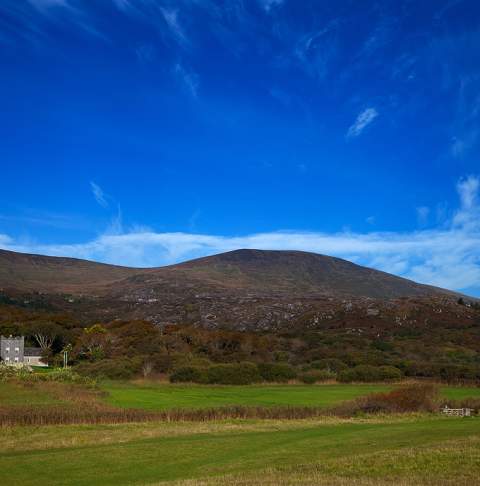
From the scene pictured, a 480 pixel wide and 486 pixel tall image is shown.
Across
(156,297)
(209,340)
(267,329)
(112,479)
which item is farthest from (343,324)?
(112,479)

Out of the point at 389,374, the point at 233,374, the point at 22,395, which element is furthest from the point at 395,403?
the point at 389,374

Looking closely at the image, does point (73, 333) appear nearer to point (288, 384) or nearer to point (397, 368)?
point (288, 384)

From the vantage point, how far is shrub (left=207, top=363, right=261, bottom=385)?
6738 centimetres

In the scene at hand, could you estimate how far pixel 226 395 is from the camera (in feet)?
173

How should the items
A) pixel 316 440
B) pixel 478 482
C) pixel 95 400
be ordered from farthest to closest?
pixel 95 400
pixel 316 440
pixel 478 482

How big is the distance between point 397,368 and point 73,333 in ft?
165

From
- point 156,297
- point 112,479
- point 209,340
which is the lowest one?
point 112,479

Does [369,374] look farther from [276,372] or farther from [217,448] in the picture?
[217,448]

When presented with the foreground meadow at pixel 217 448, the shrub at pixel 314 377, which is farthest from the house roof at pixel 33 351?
the foreground meadow at pixel 217 448

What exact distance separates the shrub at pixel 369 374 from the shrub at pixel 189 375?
50.2 feet

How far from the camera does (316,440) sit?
2592cm

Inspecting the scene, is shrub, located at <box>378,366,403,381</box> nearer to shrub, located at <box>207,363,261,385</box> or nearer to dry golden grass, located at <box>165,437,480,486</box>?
shrub, located at <box>207,363,261,385</box>

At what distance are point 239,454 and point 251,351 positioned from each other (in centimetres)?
6614

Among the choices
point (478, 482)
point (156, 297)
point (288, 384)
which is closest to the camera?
point (478, 482)
